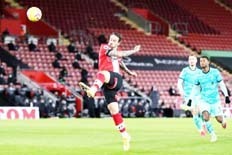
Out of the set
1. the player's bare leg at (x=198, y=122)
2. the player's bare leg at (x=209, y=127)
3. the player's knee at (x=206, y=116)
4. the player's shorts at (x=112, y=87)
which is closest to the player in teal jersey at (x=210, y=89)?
the player's knee at (x=206, y=116)

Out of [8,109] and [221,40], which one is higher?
[221,40]

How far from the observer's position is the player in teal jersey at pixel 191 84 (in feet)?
70.5

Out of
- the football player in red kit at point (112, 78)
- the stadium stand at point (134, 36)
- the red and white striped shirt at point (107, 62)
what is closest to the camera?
the football player in red kit at point (112, 78)

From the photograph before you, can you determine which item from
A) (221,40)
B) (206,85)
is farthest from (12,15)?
(206,85)

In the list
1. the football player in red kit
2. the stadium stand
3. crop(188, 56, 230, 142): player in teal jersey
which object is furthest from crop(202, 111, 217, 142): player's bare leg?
the stadium stand

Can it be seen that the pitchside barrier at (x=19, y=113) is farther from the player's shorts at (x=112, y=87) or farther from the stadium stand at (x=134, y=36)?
the player's shorts at (x=112, y=87)

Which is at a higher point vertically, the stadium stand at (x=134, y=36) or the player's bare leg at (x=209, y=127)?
the stadium stand at (x=134, y=36)

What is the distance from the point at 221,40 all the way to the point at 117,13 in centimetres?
855

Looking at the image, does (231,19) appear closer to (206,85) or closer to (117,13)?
(117,13)

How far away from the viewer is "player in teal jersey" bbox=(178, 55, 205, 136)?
2150 cm

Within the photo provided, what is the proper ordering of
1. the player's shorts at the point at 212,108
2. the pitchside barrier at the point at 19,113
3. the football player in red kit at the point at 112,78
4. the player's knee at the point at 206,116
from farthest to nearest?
the pitchside barrier at the point at 19,113 → the player's shorts at the point at 212,108 → the player's knee at the point at 206,116 → the football player in red kit at the point at 112,78

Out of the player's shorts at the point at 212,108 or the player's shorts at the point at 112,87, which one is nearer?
the player's shorts at the point at 112,87

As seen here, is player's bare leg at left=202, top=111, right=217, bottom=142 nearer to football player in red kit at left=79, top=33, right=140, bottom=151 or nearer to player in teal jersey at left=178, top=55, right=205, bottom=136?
player in teal jersey at left=178, top=55, right=205, bottom=136

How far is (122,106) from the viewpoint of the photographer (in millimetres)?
42312
